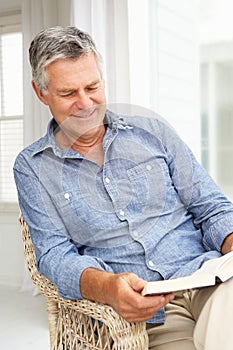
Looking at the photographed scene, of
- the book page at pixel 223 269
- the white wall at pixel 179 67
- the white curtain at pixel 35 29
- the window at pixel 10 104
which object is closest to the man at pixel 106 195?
the book page at pixel 223 269

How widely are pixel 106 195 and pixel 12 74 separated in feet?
9.32

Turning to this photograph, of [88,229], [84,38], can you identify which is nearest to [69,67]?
[84,38]

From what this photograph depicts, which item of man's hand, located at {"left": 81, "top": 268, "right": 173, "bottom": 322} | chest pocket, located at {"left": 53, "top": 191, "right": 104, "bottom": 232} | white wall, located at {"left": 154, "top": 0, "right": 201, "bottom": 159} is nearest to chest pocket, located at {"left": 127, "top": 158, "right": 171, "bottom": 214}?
chest pocket, located at {"left": 53, "top": 191, "right": 104, "bottom": 232}

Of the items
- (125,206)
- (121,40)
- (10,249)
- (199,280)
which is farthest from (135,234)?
(10,249)

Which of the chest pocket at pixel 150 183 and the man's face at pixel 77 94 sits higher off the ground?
the man's face at pixel 77 94

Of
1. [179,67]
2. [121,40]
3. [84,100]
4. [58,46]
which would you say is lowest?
[84,100]

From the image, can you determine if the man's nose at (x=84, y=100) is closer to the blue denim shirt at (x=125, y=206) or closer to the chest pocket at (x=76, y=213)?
the blue denim shirt at (x=125, y=206)

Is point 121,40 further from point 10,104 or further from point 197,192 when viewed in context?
point 197,192

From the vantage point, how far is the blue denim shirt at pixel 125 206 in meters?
1.40

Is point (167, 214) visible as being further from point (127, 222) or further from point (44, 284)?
point (44, 284)

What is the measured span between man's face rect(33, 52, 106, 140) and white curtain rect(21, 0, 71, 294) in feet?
6.94

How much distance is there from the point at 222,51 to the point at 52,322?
1.95 meters

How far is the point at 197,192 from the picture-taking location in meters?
1.51

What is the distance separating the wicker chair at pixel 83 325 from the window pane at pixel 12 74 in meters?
2.69
